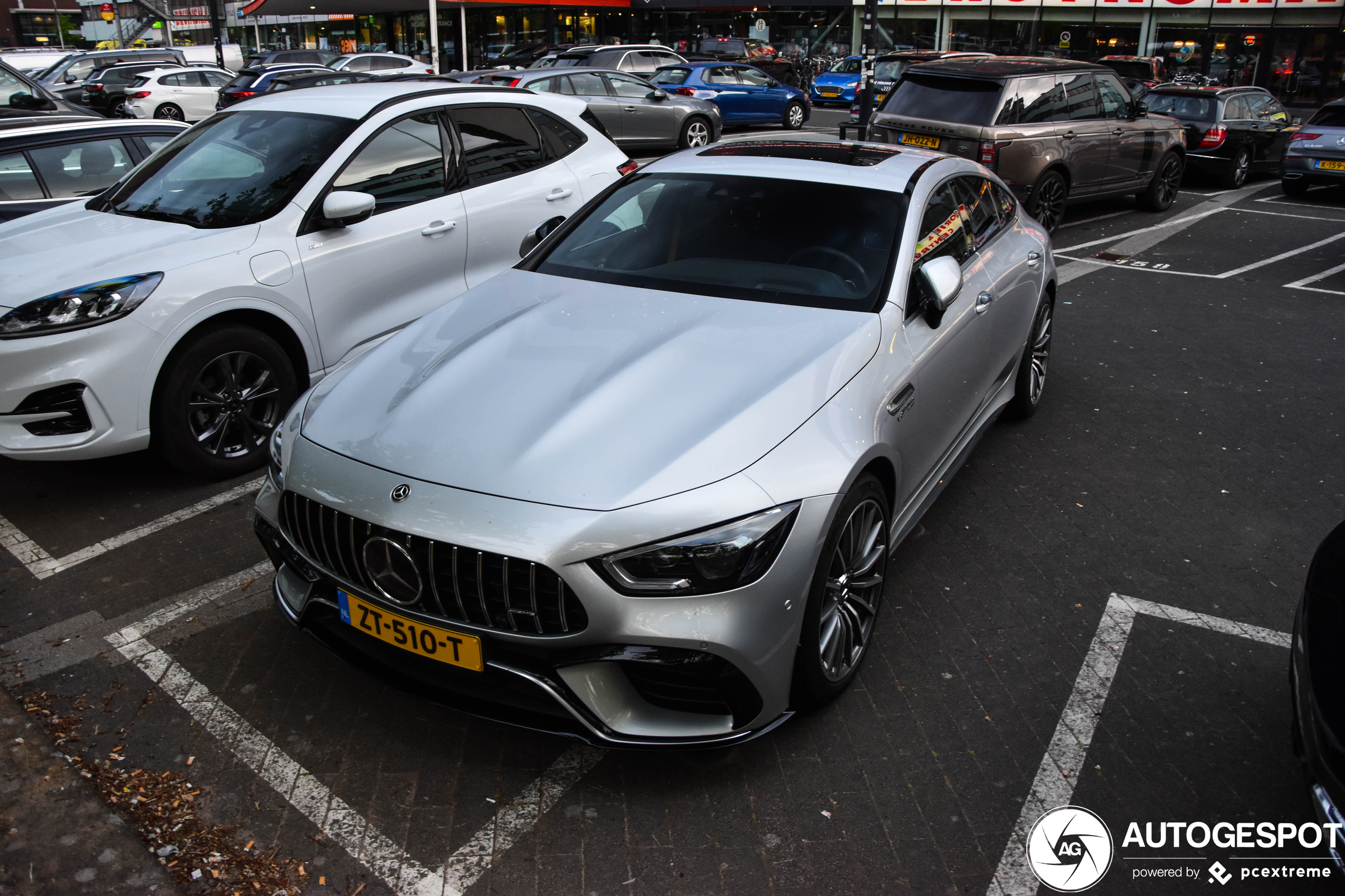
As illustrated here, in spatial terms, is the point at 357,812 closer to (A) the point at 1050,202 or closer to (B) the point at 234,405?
(B) the point at 234,405

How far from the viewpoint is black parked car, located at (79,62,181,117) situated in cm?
2298

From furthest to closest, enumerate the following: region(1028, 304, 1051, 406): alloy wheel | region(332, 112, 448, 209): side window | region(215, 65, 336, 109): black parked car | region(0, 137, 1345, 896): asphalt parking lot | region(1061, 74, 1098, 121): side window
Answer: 1. region(215, 65, 336, 109): black parked car
2. region(1061, 74, 1098, 121): side window
3. region(1028, 304, 1051, 406): alloy wheel
4. region(332, 112, 448, 209): side window
5. region(0, 137, 1345, 896): asphalt parking lot

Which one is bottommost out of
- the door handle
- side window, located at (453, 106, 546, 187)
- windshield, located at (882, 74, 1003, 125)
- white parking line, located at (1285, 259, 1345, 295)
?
white parking line, located at (1285, 259, 1345, 295)

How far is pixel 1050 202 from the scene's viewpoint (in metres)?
10.9

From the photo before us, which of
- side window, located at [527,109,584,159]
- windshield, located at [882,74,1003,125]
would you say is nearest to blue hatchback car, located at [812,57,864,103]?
windshield, located at [882,74,1003,125]

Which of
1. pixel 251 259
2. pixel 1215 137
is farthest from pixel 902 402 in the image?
pixel 1215 137

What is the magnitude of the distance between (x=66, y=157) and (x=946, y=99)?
27.1ft

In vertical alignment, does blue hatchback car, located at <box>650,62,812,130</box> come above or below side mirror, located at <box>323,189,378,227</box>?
above

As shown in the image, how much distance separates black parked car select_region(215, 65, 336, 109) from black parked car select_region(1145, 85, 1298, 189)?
15.7m

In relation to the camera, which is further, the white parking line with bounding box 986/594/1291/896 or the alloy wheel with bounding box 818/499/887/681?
the alloy wheel with bounding box 818/499/887/681

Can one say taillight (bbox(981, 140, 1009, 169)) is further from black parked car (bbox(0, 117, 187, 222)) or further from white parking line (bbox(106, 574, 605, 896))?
white parking line (bbox(106, 574, 605, 896))

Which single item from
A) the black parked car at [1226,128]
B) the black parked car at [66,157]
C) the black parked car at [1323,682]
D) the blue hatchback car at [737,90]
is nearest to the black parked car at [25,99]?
the black parked car at [66,157]

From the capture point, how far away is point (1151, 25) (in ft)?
111

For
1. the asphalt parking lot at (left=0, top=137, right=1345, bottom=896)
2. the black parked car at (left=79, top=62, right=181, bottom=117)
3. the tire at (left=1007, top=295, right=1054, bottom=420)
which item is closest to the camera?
the asphalt parking lot at (left=0, top=137, right=1345, bottom=896)
